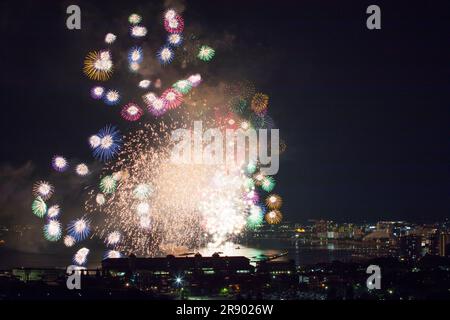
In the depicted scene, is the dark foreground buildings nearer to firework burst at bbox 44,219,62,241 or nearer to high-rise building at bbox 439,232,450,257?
firework burst at bbox 44,219,62,241

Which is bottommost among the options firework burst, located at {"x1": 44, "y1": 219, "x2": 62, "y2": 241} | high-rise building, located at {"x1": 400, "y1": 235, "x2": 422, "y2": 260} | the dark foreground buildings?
high-rise building, located at {"x1": 400, "y1": 235, "x2": 422, "y2": 260}

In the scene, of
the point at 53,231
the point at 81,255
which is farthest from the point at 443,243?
the point at 53,231

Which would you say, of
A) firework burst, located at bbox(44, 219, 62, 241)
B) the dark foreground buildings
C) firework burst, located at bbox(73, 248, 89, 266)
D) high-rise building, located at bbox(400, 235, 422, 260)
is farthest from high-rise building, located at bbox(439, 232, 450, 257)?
firework burst, located at bbox(44, 219, 62, 241)

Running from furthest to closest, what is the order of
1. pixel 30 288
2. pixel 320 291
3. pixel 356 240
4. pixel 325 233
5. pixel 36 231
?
pixel 325 233 < pixel 356 240 < pixel 36 231 < pixel 320 291 < pixel 30 288

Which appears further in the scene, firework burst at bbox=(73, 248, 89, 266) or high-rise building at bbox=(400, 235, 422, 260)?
high-rise building at bbox=(400, 235, 422, 260)

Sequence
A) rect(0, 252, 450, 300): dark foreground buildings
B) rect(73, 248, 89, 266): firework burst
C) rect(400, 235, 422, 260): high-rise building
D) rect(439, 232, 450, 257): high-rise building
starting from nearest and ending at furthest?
rect(0, 252, 450, 300): dark foreground buildings < rect(73, 248, 89, 266): firework burst < rect(439, 232, 450, 257): high-rise building < rect(400, 235, 422, 260): high-rise building

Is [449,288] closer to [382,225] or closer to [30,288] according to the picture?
[30,288]

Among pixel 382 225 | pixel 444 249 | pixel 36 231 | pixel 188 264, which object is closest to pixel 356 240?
pixel 382 225

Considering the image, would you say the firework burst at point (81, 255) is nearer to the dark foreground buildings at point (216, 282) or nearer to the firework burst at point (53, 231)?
the dark foreground buildings at point (216, 282)

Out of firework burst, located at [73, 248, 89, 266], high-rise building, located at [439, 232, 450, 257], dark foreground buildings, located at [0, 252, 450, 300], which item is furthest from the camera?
high-rise building, located at [439, 232, 450, 257]

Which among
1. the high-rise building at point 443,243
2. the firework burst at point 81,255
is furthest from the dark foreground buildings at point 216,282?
the high-rise building at point 443,243

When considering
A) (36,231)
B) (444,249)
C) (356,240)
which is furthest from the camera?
(356,240)
